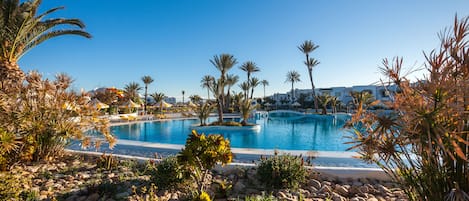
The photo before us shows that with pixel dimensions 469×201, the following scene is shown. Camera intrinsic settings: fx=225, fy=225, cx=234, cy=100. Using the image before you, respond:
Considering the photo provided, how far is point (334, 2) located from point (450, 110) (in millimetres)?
7685

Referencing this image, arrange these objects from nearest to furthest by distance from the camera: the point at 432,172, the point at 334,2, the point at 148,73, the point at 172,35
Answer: the point at 432,172 < the point at 334,2 < the point at 172,35 < the point at 148,73

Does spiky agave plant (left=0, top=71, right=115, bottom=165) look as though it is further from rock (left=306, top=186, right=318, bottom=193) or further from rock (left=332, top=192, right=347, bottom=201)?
rock (left=332, top=192, right=347, bottom=201)

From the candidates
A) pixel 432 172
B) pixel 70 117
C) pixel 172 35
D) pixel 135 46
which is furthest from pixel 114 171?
pixel 135 46

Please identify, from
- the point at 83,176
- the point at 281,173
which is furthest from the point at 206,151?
the point at 83,176

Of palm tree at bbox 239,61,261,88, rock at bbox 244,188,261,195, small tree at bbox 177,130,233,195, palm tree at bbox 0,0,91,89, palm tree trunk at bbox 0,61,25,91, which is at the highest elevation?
palm tree at bbox 239,61,261,88

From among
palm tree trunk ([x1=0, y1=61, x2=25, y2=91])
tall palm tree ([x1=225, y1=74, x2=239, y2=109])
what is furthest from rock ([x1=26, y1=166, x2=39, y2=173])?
tall palm tree ([x1=225, y1=74, x2=239, y2=109])

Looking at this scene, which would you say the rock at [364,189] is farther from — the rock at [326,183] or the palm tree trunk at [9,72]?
the palm tree trunk at [9,72]

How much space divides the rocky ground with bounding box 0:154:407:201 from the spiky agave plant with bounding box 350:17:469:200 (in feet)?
5.52

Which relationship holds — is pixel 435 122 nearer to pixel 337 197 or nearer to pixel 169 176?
pixel 337 197

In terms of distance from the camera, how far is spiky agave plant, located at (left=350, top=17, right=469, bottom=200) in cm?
142

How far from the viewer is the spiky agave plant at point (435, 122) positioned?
142 centimetres

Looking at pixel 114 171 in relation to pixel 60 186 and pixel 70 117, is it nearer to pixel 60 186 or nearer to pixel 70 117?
pixel 60 186

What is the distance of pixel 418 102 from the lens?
58.8 inches

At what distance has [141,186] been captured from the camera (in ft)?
12.5
